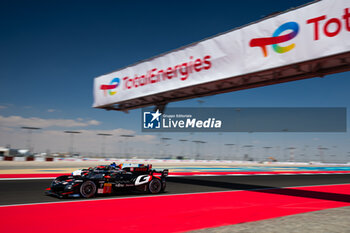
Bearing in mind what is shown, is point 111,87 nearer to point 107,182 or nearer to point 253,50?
point 107,182

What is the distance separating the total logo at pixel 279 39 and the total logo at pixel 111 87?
796cm

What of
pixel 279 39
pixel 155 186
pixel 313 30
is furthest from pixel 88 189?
pixel 313 30

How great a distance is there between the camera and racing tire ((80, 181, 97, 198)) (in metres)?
8.89

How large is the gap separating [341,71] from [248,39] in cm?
305

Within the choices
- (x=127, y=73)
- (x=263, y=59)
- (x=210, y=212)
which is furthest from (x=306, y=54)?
(x=127, y=73)

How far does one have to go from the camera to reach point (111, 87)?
49.1ft

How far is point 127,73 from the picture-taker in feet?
46.5

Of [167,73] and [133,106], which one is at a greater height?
[167,73]

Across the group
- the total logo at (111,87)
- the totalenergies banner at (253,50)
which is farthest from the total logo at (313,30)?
the total logo at (111,87)

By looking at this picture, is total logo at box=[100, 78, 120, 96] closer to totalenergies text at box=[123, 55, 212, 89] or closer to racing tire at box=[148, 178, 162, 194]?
totalenergies text at box=[123, 55, 212, 89]

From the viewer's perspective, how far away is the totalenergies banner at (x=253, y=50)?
299 inches

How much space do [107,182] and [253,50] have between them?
22.2ft

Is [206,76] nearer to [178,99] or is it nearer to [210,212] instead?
[178,99]

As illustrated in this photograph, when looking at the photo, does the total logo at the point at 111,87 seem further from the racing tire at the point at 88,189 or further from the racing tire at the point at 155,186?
the racing tire at the point at 88,189
